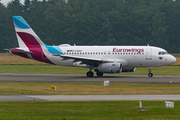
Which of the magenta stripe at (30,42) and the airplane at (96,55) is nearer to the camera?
the airplane at (96,55)

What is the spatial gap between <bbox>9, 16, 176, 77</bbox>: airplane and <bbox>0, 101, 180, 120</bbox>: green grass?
70.8ft

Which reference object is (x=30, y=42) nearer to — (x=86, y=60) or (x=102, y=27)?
(x=86, y=60)

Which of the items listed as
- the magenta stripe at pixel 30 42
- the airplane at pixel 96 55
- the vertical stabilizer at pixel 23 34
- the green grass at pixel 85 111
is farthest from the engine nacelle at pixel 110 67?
the green grass at pixel 85 111

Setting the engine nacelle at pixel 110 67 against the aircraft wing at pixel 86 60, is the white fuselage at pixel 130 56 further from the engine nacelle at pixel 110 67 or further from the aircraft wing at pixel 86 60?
the engine nacelle at pixel 110 67

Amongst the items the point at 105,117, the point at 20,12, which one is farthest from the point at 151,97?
the point at 20,12

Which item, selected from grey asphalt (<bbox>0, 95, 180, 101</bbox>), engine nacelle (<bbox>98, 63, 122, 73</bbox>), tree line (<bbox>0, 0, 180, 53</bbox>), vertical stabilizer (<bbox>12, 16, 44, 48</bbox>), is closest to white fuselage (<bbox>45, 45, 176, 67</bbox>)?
engine nacelle (<bbox>98, 63, 122, 73</bbox>)

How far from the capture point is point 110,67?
43594 millimetres

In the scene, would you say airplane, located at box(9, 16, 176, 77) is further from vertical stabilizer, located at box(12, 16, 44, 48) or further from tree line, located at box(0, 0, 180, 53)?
tree line, located at box(0, 0, 180, 53)

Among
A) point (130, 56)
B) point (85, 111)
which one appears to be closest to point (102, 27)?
point (130, 56)

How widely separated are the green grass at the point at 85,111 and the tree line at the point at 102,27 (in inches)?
3990

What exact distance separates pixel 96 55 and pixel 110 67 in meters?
4.32

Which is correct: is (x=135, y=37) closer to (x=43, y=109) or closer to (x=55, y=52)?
(x=55, y=52)

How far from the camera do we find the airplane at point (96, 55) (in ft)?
149

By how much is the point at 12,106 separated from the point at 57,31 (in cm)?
11262
